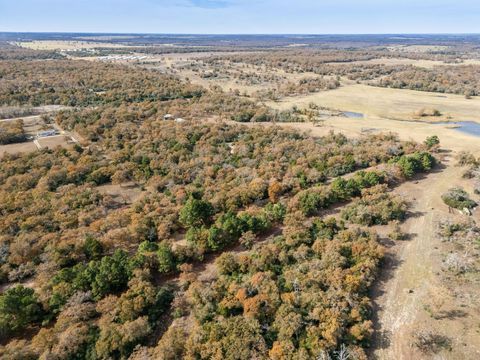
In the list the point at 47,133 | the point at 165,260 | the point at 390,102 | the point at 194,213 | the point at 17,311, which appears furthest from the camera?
the point at 390,102

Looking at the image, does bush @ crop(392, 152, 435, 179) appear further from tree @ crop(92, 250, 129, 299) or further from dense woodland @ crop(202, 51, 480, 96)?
dense woodland @ crop(202, 51, 480, 96)

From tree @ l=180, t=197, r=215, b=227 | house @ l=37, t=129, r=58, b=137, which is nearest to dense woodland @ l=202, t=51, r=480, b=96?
house @ l=37, t=129, r=58, b=137

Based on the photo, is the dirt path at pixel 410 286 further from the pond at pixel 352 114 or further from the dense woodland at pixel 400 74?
the dense woodland at pixel 400 74

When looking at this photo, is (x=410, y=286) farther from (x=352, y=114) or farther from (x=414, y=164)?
(x=352, y=114)

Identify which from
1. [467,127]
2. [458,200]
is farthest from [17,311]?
[467,127]

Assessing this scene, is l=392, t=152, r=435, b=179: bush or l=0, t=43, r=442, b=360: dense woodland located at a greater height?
l=392, t=152, r=435, b=179: bush

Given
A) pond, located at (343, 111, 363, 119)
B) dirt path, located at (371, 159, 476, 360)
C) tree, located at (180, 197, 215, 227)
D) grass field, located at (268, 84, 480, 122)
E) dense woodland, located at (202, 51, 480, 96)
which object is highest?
dense woodland, located at (202, 51, 480, 96)

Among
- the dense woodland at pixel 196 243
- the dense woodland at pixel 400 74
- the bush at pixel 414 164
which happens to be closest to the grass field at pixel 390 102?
the dense woodland at pixel 400 74
